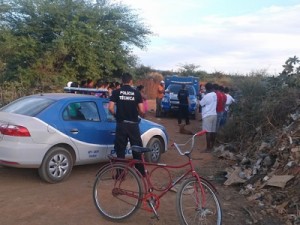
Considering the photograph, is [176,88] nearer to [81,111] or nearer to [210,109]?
[210,109]

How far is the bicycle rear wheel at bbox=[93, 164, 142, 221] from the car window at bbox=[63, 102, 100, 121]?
7.20 ft

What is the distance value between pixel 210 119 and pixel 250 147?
1.45 metres

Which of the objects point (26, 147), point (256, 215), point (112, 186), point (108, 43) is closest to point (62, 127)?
point (26, 147)

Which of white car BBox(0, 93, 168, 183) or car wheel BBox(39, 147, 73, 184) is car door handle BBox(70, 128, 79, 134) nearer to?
white car BBox(0, 93, 168, 183)

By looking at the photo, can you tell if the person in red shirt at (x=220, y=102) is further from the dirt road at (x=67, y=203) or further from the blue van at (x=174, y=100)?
the blue van at (x=174, y=100)

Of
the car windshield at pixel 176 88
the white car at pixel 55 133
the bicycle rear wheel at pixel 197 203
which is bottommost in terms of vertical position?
the bicycle rear wheel at pixel 197 203

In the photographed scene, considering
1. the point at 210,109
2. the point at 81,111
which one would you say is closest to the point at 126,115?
the point at 81,111

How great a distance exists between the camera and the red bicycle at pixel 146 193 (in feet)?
16.8

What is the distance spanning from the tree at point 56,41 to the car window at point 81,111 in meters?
12.7

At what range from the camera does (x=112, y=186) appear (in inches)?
225

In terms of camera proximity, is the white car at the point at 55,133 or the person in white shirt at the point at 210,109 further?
the person in white shirt at the point at 210,109

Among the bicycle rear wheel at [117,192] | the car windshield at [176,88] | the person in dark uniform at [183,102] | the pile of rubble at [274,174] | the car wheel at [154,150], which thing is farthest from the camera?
the car windshield at [176,88]

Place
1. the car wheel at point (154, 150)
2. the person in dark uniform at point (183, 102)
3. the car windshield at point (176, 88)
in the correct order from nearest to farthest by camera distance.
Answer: the car wheel at point (154, 150) < the person in dark uniform at point (183, 102) < the car windshield at point (176, 88)

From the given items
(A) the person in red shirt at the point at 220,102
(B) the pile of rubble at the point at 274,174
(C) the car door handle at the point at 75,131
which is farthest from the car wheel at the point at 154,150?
(A) the person in red shirt at the point at 220,102
